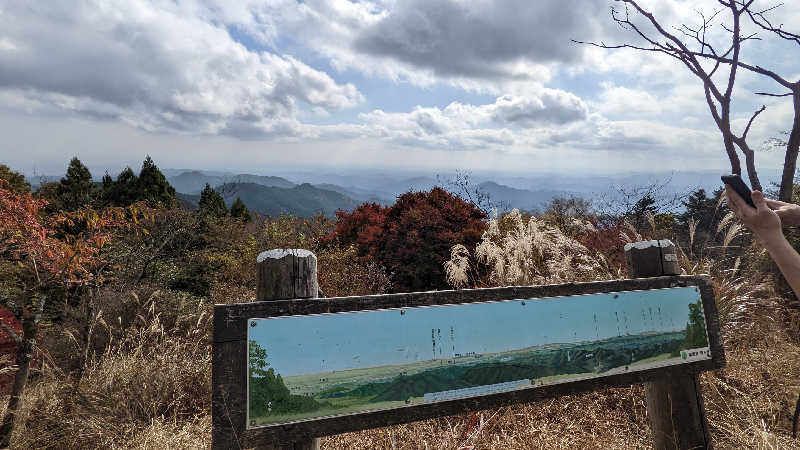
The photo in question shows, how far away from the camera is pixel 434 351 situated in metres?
1.78

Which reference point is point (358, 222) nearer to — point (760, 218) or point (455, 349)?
point (455, 349)

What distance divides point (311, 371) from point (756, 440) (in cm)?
248

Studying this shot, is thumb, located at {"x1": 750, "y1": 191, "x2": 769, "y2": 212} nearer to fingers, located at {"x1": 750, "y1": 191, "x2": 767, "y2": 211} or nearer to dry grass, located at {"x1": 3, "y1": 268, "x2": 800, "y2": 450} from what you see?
fingers, located at {"x1": 750, "y1": 191, "x2": 767, "y2": 211}

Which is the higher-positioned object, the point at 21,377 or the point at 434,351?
the point at 434,351

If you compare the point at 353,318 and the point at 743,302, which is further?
the point at 743,302

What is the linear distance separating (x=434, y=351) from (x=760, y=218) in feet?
3.84

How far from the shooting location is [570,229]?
9094mm

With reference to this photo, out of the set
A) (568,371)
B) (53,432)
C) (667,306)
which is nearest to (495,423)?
(568,371)

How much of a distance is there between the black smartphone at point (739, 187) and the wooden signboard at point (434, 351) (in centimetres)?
84

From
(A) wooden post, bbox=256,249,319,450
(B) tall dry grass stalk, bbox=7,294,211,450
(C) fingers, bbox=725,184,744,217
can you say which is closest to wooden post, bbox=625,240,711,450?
(C) fingers, bbox=725,184,744,217

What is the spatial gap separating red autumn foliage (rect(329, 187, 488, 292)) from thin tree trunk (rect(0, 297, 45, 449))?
4768 mm

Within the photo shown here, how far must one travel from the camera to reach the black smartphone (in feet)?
4.38

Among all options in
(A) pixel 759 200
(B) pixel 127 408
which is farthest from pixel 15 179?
(A) pixel 759 200

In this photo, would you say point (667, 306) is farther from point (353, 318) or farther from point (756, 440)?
point (353, 318)
